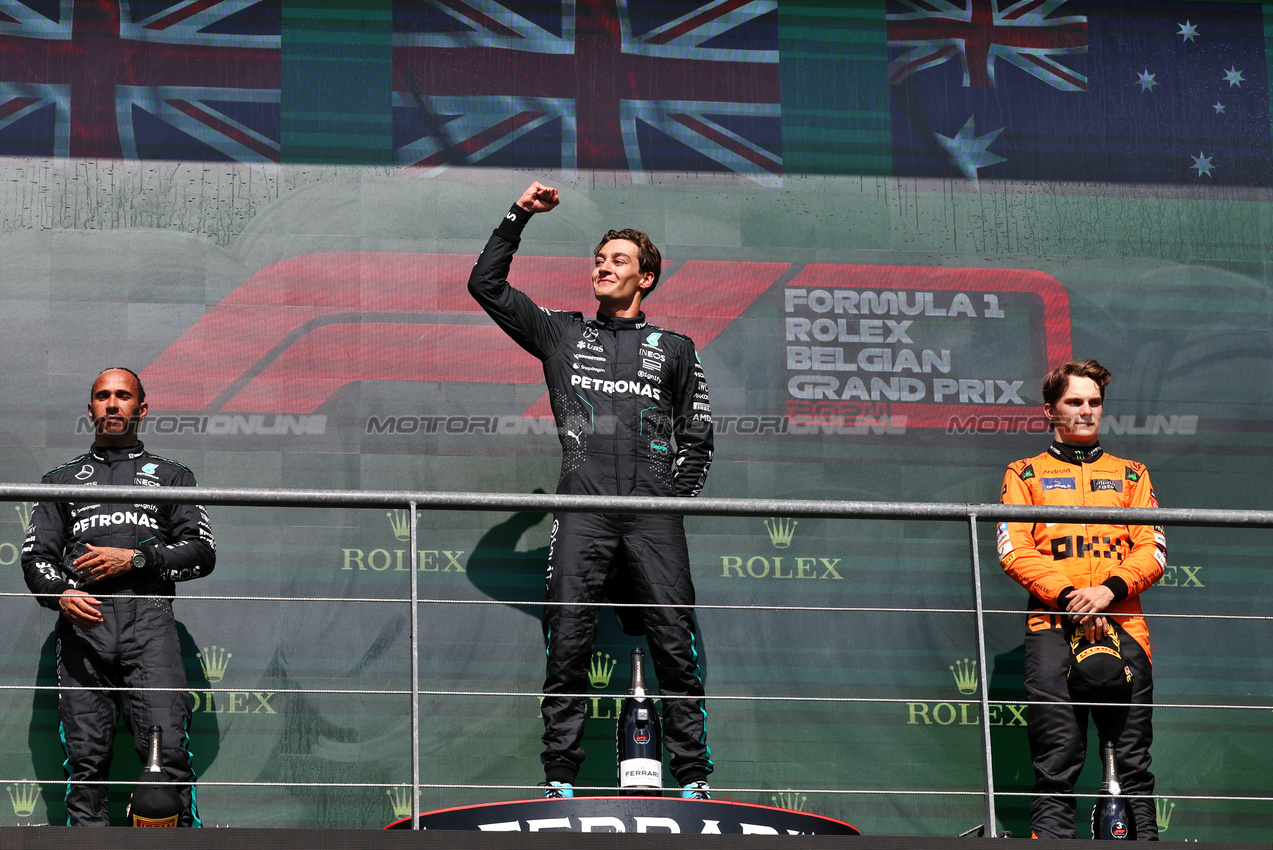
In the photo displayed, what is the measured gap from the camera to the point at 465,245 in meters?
5.32

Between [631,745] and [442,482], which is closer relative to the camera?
[631,745]

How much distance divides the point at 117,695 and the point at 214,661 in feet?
1.94

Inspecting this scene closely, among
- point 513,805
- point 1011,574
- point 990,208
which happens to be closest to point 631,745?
point 513,805

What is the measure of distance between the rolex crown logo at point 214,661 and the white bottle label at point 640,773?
5.00ft

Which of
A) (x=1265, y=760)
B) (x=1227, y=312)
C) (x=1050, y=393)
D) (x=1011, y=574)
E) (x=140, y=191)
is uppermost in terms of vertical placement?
(x=140, y=191)

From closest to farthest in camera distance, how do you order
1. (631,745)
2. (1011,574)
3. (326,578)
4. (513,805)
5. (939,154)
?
(513,805) < (631,745) < (1011,574) < (326,578) < (939,154)

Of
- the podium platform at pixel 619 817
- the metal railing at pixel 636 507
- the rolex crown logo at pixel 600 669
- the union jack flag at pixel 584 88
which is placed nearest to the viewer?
the metal railing at pixel 636 507

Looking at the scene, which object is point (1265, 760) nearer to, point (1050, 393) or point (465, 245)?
point (1050, 393)

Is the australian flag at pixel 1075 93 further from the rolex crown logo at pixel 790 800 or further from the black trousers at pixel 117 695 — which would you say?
the black trousers at pixel 117 695

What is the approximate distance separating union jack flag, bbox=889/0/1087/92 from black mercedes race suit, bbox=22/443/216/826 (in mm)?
2709

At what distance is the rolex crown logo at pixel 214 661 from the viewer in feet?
15.9

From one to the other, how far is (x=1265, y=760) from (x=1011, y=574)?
1507 mm

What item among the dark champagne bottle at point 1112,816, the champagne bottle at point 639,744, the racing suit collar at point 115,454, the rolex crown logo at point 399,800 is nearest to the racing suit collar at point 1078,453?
the dark champagne bottle at point 1112,816

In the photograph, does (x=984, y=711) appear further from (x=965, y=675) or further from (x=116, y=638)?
(x=116, y=638)
